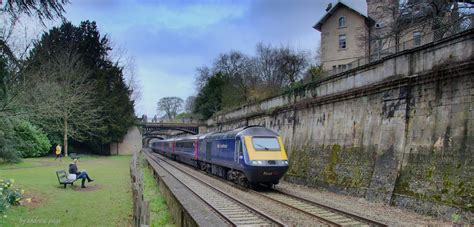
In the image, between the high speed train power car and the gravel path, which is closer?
the gravel path

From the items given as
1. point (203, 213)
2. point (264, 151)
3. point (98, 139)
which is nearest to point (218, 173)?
point (264, 151)

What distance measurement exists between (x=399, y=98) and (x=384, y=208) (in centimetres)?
399

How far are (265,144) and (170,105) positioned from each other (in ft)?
284

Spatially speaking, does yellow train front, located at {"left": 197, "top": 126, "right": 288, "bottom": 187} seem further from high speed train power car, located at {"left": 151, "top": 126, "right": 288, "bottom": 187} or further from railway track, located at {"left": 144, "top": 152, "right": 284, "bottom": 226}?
railway track, located at {"left": 144, "top": 152, "right": 284, "bottom": 226}

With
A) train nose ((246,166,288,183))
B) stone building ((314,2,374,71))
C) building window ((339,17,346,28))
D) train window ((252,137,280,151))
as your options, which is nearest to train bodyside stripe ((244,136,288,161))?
train window ((252,137,280,151))

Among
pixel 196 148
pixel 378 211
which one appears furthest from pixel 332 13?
pixel 378 211

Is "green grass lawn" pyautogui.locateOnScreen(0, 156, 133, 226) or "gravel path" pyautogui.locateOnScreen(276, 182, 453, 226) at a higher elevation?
"green grass lawn" pyautogui.locateOnScreen(0, 156, 133, 226)

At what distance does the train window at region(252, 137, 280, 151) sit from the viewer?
16.0m

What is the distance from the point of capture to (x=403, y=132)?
13.1 m

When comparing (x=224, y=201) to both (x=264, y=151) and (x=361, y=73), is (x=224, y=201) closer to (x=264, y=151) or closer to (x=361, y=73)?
(x=264, y=151)

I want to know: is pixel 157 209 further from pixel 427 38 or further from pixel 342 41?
pixel 342 41

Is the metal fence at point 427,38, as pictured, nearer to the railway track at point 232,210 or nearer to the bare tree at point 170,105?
the railway track at point 232,210

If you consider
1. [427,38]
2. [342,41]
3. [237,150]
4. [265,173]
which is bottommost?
[265,173]

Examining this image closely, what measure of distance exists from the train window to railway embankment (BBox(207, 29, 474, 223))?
2745 millimetres
